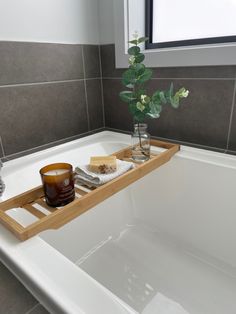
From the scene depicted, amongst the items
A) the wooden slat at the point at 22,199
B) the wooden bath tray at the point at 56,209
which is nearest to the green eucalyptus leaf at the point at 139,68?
the wooden bath tray at the point at 56,209

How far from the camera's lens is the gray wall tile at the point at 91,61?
1266 millimetres

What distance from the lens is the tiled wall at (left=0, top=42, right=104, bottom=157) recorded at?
3.29 ft

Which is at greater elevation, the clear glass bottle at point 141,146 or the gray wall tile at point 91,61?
the gray wall tile at point 91,61

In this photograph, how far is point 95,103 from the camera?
139cm

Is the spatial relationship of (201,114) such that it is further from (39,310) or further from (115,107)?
(39,310)

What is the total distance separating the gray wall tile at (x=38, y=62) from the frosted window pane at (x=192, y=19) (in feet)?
1.47

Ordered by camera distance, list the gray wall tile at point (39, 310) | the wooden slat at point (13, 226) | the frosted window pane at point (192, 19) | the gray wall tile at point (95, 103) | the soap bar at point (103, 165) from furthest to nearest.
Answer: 1. the gray wall tile at point (95, 103)
2. the frosted window pane at point (192, 19)
3. the soap bar at point (103, 165)
4. the wooden slat at point (13, 226)
5. the gray wall tile at point (39, 310)

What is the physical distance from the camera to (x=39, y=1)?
102 centimetres

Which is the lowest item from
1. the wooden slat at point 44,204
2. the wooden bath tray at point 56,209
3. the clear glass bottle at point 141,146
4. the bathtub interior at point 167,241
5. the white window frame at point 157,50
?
the bathtub interior at point 167,241

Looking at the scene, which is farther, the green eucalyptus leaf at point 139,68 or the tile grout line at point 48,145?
the tile grout line at point 48,145

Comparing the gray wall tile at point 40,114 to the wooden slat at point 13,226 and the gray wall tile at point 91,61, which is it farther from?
the wooden slat at point 13,226

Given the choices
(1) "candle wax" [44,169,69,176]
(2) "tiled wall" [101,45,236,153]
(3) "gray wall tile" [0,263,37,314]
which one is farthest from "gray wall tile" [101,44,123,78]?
(3) "gray wall tile" [0,263,37,314]

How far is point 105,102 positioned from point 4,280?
43.7 inches

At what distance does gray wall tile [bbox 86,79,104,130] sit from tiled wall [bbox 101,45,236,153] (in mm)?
123
